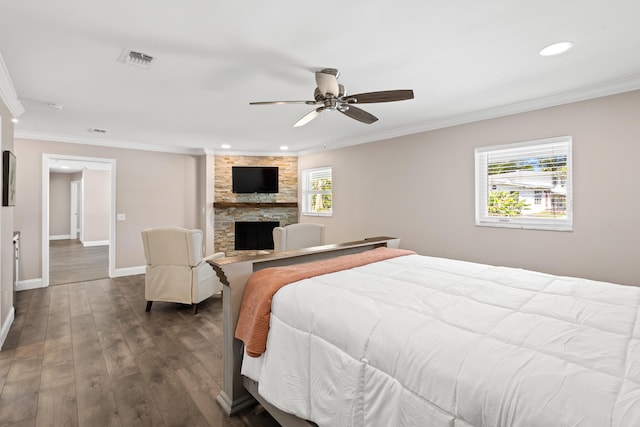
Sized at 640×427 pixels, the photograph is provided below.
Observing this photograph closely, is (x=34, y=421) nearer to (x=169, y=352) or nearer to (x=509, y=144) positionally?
(x=169, y=352)

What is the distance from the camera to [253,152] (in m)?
6.65

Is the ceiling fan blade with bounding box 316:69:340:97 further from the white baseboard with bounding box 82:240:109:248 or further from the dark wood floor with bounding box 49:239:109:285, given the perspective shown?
the white baseboard with bounding box 82:240:109:248

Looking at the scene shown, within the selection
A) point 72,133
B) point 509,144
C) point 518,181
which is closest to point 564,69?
point 509,144

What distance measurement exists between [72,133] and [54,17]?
153 inches

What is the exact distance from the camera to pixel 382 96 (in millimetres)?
2365

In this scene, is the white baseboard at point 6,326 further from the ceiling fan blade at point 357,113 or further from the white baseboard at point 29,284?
the ceiling fan blade at point 357,113

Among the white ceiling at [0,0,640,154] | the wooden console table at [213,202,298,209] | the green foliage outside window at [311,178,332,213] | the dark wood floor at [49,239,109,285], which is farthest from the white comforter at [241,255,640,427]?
the dark wood floor at [49,239,109,285]

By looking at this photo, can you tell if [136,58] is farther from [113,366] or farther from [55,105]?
[113,366]

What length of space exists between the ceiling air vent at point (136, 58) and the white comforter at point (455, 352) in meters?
2.08

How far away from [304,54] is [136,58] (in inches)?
51.2

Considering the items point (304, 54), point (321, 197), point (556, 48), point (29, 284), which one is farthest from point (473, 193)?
point (29, 284)

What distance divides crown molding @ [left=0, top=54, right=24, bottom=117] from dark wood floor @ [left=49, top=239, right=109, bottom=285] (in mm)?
3092

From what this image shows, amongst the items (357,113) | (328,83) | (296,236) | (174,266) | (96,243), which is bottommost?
(96,243)

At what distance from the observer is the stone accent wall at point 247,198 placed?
652 cm
